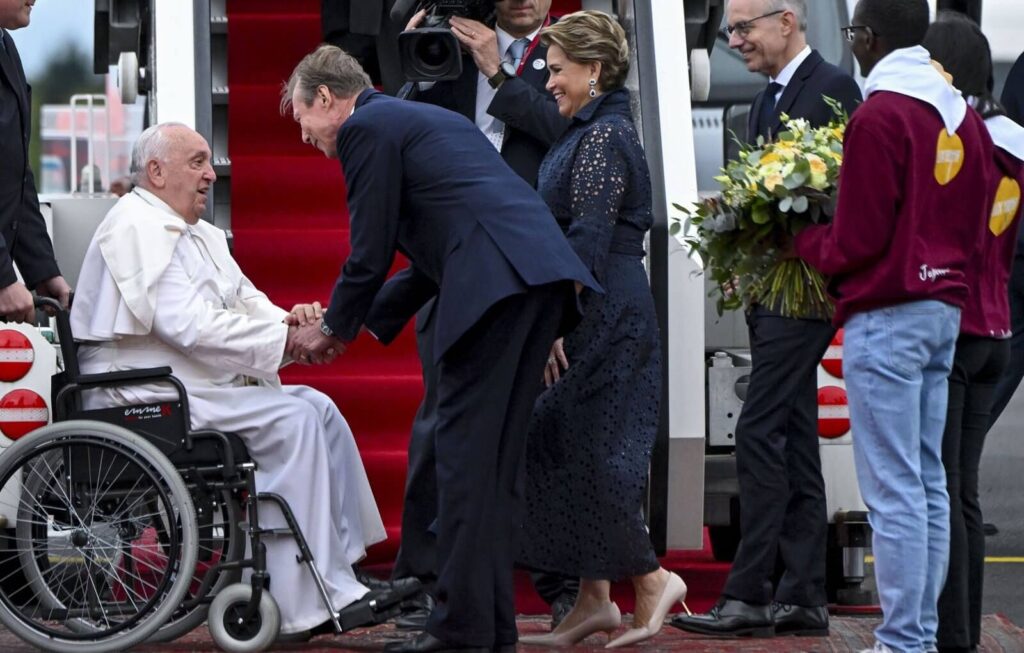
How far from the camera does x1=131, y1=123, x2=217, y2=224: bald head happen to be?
220 inches

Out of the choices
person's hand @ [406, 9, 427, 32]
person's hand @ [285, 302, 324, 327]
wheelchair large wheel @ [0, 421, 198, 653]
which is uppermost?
person's hand @ [406, 9, 427, 32]

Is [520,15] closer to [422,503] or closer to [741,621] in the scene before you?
[422,503]

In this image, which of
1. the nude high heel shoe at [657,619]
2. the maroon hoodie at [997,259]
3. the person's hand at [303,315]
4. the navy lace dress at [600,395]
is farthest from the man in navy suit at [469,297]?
the maroon hoodie at [997,259]

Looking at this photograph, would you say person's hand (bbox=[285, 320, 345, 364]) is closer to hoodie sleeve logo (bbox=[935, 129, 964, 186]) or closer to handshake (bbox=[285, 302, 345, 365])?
handshake (bbox=[285, 302, 345, 365])

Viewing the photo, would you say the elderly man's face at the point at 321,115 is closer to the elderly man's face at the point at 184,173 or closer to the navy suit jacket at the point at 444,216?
the navy suit jacket at the point at 444,216

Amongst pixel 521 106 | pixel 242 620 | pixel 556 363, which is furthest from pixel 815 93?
pixel 242 620

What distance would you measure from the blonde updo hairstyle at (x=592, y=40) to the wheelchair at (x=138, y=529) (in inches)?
53.9

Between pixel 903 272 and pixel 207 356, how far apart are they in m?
1.92

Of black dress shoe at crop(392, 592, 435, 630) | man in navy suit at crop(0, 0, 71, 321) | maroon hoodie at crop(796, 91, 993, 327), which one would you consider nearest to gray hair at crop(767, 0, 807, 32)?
maroon hoodie at crop(796, 91, 993, 327)

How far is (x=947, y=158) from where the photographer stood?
15.6ft

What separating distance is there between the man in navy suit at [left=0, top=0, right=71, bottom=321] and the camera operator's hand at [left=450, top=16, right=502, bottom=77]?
1.28 m

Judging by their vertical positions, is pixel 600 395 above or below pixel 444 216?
below

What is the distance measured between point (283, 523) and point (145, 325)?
0.65m

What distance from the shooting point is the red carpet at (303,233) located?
6.49 m
